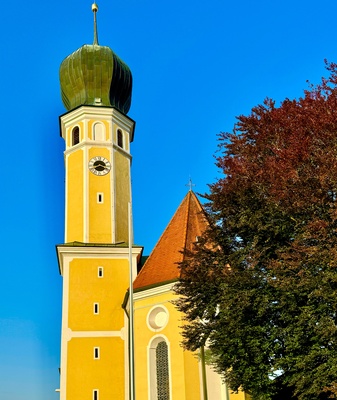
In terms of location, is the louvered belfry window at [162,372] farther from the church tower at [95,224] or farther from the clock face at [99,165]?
the clock face at [99,165]

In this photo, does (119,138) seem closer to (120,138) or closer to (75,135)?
(120,138)

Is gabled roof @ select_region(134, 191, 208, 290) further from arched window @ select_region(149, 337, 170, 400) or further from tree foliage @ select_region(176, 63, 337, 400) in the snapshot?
tree foliage @ select_region(176, 63, 337, 400)

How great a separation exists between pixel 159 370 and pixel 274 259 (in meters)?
8.05

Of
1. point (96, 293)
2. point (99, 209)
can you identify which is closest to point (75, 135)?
point (99, 209)

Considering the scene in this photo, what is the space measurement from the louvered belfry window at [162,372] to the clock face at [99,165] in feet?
31.4

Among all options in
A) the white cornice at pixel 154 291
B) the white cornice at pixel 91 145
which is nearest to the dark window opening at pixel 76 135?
the white cornice at pixel 91 145

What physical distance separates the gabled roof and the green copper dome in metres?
7.66

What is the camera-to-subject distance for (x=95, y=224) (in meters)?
27.2

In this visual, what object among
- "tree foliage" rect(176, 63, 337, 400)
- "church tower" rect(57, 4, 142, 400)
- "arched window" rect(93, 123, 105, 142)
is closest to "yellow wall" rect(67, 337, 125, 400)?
"church tower" rect(57, 4, 142, 400)

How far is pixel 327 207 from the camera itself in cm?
1491

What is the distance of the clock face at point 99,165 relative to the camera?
28.1m

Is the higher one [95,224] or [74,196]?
[74,196]

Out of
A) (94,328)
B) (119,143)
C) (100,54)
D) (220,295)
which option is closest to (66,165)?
(119,143)

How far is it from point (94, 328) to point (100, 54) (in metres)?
14.3
